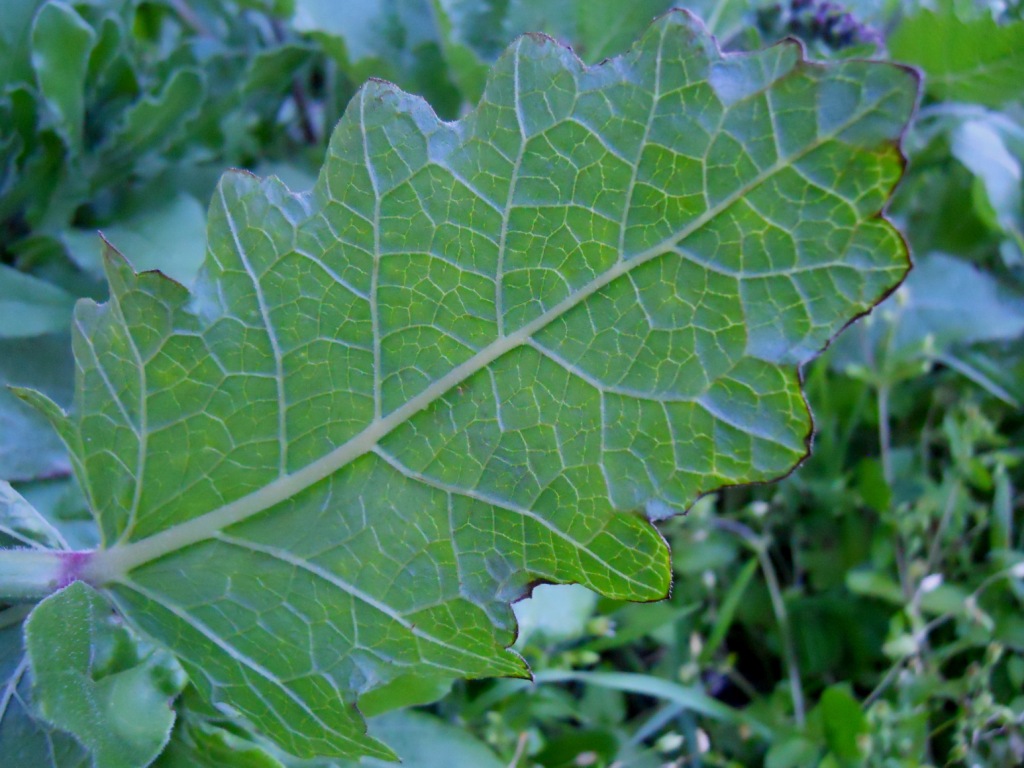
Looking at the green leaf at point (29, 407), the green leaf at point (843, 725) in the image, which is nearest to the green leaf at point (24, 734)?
the green leaf at point (29, 407)

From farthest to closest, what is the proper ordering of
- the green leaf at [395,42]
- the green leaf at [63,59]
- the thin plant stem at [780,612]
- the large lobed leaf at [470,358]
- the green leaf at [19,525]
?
the green leaf at [395,42] < the thin plant stem at [780,612] < the green leaf at [63,59] < the green leaf at [19,525] < the large lobed leaf at [470,358]

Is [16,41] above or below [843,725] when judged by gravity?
above

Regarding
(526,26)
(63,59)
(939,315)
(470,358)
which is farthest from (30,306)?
(939,315)

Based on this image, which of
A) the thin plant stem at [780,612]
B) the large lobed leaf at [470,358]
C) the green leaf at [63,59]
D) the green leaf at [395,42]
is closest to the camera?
the large lobed leaf at [470,358]

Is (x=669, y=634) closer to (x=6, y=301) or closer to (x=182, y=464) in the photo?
(x=182, y=464)

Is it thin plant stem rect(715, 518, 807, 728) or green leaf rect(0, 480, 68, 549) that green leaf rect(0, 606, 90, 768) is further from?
thin plant stem rect(715, 518, 807, 728)

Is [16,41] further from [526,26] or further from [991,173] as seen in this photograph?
[991,173]

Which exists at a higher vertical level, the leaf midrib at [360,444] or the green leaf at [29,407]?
the leaf midrib at [360,444]

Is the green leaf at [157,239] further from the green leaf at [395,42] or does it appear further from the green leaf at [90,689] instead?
the green leaf at [90,689]
